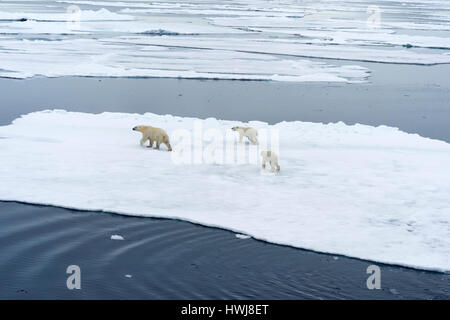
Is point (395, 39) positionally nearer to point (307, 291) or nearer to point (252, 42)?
point (252, 42)

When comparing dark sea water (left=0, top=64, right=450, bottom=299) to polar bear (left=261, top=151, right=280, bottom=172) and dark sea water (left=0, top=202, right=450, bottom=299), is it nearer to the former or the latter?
dark sea water (left=0, top=202, right=450, bottom=299)

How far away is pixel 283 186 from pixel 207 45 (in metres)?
21.2

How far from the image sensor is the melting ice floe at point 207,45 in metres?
22.7

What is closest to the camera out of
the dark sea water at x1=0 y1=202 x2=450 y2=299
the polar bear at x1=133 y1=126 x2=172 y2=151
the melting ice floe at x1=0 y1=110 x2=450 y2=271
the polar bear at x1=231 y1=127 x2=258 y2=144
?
the dark sea water at x1=0 y1=202 x2=450 y2=299

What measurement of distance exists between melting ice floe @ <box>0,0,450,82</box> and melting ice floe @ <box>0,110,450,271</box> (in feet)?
30.6

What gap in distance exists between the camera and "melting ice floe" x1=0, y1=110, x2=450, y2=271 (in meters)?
7.86

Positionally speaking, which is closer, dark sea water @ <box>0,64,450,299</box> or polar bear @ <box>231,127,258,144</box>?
dark sea water @ <box>0,64,450,299</box>

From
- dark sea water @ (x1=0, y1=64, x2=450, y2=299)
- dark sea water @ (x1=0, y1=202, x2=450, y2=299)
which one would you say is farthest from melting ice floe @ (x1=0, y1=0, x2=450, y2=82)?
dark sea water @ (x1=0, y1=202, x2=450, y2=299)

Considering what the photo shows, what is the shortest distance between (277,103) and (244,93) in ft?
5.68

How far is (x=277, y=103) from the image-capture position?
17906mm

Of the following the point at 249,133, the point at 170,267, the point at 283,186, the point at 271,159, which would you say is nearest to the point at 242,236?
the point at 170,267

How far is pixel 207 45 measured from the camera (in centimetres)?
3016

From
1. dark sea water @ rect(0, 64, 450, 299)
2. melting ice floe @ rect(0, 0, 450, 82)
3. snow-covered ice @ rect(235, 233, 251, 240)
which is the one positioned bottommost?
dark sea water @ rect(0, 64, 450, 299)
